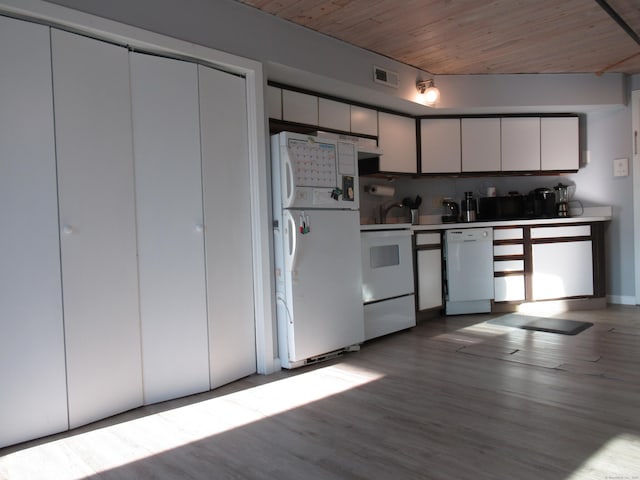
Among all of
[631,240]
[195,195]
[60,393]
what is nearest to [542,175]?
[631,240]

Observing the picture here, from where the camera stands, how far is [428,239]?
4480mm

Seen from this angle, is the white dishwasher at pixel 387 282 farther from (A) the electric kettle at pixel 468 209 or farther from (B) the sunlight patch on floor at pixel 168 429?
(A) the electric kettle at pixel 468 209

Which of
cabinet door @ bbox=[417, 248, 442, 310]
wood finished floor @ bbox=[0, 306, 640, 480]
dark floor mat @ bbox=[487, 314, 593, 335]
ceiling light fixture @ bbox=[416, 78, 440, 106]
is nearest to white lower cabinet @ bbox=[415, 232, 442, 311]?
cabinet door @ bbox=[417, 248, 442, 310]

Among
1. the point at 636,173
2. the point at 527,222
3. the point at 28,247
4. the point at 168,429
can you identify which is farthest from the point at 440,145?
the point at 28,247

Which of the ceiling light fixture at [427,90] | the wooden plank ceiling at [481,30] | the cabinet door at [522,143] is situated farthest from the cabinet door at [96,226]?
the cabinet door at [522,143]

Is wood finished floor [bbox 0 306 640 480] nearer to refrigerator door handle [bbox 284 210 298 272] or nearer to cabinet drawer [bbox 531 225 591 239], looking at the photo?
refrigerator door handle [bbox 284 210 298 272]

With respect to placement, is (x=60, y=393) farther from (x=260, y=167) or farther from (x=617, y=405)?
(x=617, y=405)

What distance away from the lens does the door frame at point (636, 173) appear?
489 cm

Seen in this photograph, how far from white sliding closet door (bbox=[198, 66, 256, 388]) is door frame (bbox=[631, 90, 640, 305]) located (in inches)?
162

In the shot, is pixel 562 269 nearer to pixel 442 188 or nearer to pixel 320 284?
pixel 442 188

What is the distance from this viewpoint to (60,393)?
7.47 ft

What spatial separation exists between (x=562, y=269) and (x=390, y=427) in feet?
10.9

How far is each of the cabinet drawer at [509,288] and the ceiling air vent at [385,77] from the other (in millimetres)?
2119

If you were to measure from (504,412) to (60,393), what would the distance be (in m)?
2.14
